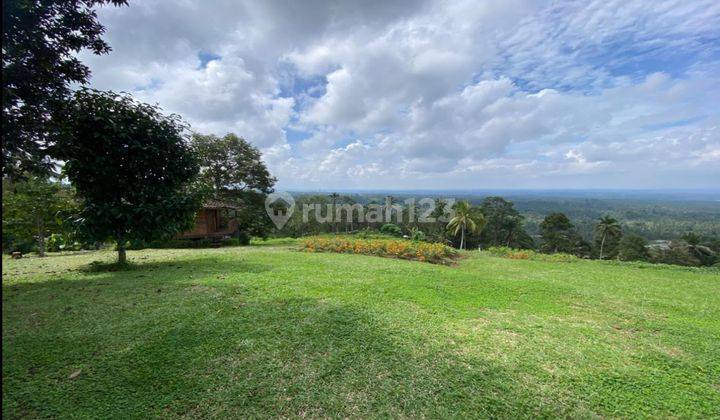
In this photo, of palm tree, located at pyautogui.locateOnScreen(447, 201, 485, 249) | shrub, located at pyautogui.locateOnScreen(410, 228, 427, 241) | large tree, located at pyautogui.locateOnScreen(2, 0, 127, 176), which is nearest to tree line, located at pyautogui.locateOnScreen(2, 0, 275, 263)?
large tree, located at pyautogui.locateOnScreen(2, 0, 127, 176)

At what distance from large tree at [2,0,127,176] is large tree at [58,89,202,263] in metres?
0.88

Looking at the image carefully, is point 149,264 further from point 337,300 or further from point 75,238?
point 337,300

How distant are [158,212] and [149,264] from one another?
2036 millimetres

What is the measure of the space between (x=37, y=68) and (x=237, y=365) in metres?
5.93

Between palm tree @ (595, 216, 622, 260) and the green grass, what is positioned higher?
the green grass

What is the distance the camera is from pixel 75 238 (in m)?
7.39

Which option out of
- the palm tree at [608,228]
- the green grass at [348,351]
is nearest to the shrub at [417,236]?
the green grass at [348,351]

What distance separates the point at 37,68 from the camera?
4988mm

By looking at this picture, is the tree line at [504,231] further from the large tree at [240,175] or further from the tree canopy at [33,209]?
the tree canopy at [33,209]

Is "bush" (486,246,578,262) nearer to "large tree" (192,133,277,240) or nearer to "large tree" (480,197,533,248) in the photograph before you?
"large tree" (192,133,277,240)

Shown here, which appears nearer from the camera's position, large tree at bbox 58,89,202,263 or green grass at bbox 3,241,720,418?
green grass at bbox 3,241,720,418

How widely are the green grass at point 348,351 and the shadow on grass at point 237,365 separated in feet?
0.05

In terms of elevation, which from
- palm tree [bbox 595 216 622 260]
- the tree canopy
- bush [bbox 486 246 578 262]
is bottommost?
palm tree [bbox 595 216 622 260]

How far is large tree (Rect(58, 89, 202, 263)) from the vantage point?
22.5 feet
